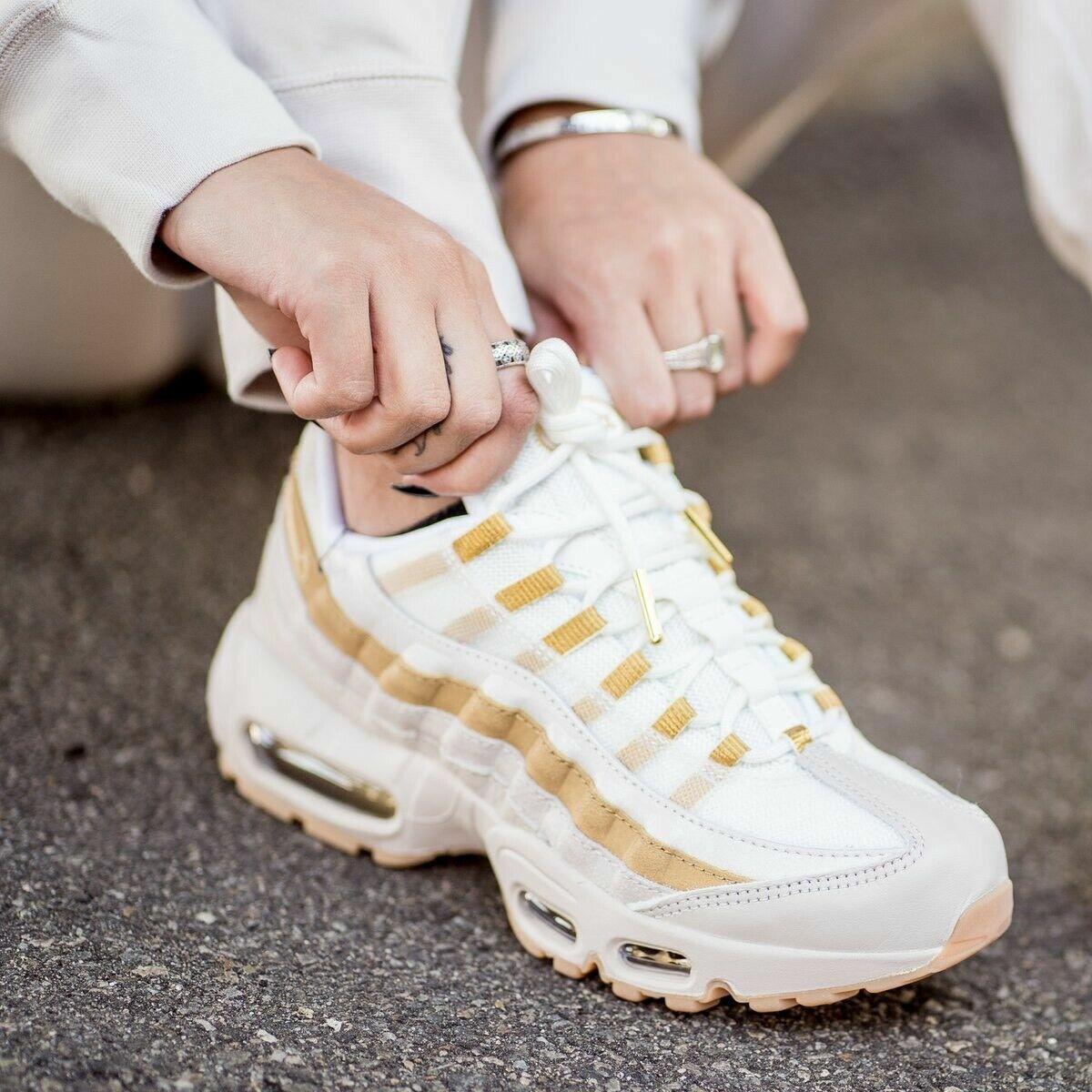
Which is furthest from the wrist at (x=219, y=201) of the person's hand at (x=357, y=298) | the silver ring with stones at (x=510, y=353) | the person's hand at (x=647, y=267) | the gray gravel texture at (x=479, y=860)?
the gray gravel texture at (x=479, y=860)

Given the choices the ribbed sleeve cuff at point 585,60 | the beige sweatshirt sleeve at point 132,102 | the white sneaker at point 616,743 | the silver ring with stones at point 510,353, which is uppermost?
the beige sweatshirt sleeve at point 132,102

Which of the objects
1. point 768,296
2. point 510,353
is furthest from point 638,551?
point 768,296

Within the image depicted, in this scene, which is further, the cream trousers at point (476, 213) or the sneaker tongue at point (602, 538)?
the cream trousers at point (476, 213)

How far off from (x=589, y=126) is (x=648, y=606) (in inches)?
15.1

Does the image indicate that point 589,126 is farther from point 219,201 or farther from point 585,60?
point 219,201

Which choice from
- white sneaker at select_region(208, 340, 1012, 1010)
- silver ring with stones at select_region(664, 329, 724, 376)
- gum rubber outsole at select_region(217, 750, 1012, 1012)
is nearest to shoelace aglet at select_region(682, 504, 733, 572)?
white sneaker at select_region(208, 340, 1012, 1010)

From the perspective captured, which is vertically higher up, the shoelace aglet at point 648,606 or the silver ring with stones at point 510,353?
the silver ring with stones at point 510,353

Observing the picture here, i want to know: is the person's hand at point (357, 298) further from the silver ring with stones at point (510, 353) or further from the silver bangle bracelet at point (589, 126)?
the silver bangle bracelet at point (589, 126)

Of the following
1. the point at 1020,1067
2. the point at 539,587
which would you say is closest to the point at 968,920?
the point at 1020,1067

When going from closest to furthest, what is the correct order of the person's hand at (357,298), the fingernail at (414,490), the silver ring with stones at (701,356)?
the person's hand at (357,298), the fingernail at (414,490), the silver ring with stones at (701,356)

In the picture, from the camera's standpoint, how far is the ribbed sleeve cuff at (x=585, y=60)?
2.72 feet

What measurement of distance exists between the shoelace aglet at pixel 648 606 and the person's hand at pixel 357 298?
0.11 meters

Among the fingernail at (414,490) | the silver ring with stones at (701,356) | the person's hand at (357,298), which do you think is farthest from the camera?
the silver ring with stones at (701,356)

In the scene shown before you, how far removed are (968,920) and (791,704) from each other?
5.7 inches
